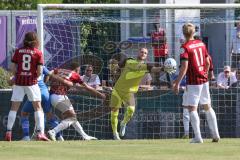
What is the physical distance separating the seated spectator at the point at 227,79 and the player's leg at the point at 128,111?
9.11 feet

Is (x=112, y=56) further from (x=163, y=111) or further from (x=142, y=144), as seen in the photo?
(x=142, y=144)

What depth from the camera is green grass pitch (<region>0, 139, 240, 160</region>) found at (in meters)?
15.2

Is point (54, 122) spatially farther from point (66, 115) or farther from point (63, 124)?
point (63, 124)

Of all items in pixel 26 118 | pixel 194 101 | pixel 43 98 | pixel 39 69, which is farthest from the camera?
pixel 43 98

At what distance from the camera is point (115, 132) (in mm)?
22953

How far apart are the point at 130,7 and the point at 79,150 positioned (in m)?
6.95

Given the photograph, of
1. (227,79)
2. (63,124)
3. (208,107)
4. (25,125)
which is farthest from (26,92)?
(227,79)

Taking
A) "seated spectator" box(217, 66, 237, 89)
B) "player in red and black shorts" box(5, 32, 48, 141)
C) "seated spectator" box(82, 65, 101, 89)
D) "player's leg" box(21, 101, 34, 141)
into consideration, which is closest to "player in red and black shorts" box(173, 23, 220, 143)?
"player in red and black shorts" box(5, 32, 48, 141)

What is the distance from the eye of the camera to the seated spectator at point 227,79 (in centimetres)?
2484

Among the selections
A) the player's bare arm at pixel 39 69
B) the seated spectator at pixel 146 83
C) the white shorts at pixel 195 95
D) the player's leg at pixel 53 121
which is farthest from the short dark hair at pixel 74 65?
the white shorts at pixel 195 95

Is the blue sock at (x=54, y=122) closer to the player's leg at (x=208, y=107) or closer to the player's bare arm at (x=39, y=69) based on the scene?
the player's bare arm at (x=39, y=69)

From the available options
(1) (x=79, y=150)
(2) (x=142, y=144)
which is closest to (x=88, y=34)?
(2) (x=142, y=144)

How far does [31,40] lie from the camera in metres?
20.4

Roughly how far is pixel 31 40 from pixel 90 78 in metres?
4.18
